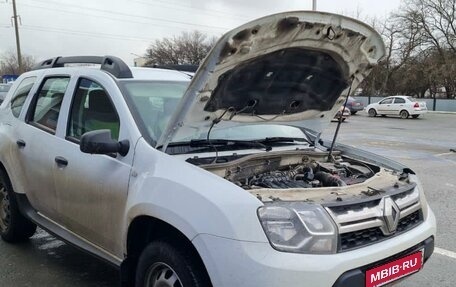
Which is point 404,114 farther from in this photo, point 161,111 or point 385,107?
point 161,111

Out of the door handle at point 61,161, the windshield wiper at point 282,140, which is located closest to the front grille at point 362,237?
the windshield wiper at point 282,140

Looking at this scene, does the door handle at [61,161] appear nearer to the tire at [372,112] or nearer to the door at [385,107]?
the door at [385,107]

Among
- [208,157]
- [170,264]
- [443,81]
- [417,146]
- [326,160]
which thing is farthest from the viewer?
[443,81]

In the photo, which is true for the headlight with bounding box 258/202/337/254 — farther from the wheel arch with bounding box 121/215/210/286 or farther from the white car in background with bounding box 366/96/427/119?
the white car in background with bounding box 366/96/427/119

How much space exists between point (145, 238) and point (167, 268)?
0.34 metres

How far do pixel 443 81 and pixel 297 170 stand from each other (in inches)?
1837

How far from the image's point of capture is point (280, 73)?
3.55m

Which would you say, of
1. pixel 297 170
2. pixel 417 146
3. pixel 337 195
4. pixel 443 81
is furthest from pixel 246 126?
pixel 443 81

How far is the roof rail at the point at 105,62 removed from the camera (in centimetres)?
366

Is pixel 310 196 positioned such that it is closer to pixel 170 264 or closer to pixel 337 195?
pixel 337 195

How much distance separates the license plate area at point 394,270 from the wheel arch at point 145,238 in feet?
2.93

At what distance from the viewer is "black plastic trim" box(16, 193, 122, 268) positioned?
3.44m

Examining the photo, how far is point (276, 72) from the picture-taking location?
3508 millimetres

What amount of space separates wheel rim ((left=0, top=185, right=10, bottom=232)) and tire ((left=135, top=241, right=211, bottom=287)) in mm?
2512
